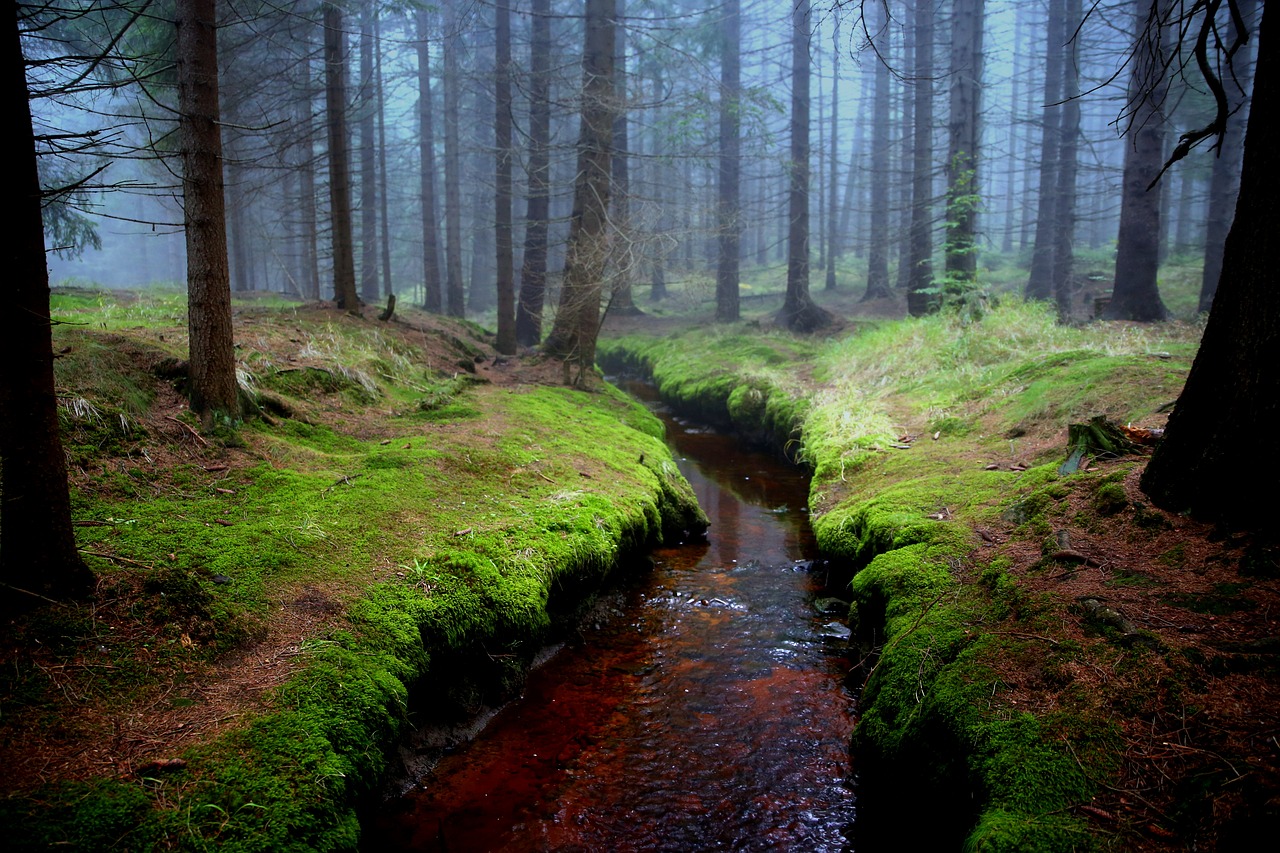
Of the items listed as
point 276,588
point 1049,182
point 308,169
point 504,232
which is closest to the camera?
point 276,588

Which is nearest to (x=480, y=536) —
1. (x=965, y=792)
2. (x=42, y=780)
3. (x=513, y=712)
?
(x=513, y=712)

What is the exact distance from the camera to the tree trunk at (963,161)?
14.8 m

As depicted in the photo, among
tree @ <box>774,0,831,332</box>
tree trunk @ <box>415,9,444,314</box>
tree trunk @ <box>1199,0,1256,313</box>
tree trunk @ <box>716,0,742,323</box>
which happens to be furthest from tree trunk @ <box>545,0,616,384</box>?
tree trunk @ <box>1199,0,1256,313</box>

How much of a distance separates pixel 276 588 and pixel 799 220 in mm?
19415

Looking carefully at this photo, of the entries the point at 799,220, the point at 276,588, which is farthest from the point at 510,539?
the point at 799,220

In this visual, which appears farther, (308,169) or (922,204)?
(922,204)

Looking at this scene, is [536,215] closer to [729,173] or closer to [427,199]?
[427,199]

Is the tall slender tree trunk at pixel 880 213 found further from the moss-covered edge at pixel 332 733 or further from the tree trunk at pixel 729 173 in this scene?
the moss-covered edge at pixel 332 733

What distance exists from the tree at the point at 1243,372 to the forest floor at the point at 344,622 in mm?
210

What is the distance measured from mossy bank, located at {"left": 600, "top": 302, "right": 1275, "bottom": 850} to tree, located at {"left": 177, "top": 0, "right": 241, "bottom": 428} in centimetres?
533

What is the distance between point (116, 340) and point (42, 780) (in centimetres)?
490

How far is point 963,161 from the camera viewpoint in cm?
1527

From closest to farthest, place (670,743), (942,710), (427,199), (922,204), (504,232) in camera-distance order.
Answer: (942,710) < (670,743) < (504,232) < (922,204) < (427,199)

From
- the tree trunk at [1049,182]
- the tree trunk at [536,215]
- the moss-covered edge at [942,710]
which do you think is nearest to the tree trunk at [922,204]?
the tree trunk at [1049,182]
